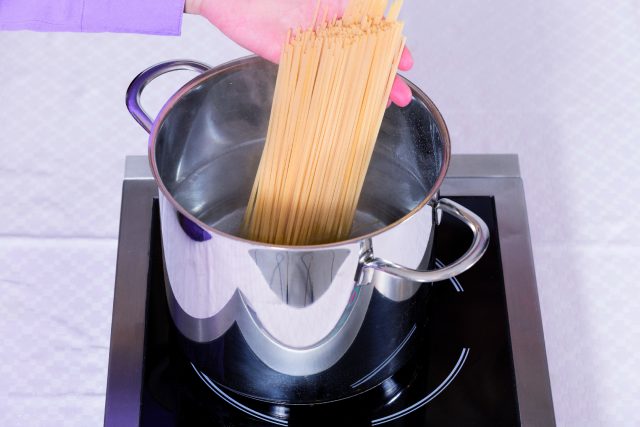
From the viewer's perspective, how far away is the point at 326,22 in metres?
0.56

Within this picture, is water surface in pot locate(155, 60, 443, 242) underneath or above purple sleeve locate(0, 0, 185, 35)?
underneath

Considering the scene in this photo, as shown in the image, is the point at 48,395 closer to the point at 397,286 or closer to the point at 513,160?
the point at 397,286

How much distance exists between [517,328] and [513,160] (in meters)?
0.17

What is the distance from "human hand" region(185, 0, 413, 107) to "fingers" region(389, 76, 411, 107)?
4.2 inches

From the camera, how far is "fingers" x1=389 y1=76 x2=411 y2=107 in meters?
0.58

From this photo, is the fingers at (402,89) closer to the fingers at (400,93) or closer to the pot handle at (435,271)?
the fingers at (400,93)

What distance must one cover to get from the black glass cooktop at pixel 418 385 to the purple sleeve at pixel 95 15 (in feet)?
0.63

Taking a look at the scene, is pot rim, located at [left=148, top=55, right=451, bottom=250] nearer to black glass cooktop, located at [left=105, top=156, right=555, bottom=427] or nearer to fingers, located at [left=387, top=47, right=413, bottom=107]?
fingers, located at [left=387, top=47, right=413, bottom=107]

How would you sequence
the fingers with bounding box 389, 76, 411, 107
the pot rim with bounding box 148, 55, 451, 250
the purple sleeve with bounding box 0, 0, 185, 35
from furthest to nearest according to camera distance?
1. the purple sleeve with bounding box 0, 0, 185, 35
2. the fingers with bounding box 389, 76, 411, 107
3. the pot rim with bounding box 148, 55, 451, 250

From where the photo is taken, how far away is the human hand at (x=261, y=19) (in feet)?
2.19

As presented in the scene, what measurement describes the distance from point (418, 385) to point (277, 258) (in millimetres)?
193

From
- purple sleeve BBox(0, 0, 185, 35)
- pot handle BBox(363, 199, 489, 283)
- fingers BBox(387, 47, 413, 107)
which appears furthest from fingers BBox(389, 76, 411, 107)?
purple sleeve BBox(0, 0, 185, 35)

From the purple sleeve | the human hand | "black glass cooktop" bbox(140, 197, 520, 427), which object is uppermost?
the purple sleeve

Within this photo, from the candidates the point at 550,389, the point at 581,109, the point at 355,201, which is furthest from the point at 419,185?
the point at 581,109
